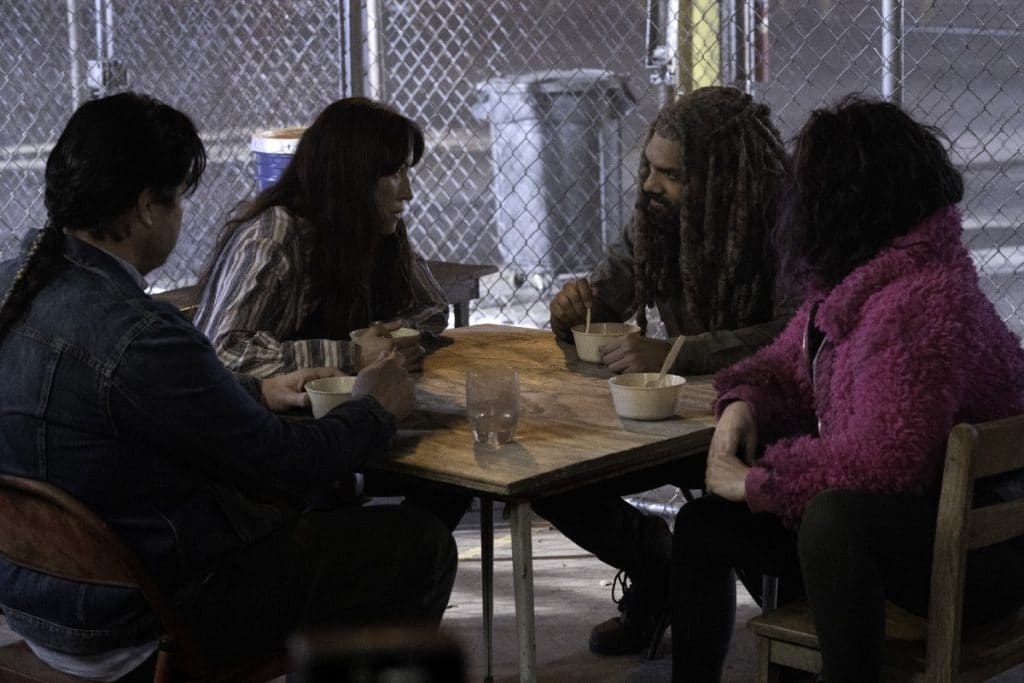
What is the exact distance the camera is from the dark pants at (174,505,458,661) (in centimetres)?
219

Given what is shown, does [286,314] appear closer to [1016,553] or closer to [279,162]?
[1016,553]

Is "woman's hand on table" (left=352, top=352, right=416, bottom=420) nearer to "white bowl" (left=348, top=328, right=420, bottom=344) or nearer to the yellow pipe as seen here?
"white bowl" (left=348, top=328, right=420, bottom=344)

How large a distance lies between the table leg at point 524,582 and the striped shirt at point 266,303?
2.40 ft

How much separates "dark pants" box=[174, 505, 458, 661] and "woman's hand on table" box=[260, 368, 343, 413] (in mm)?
352

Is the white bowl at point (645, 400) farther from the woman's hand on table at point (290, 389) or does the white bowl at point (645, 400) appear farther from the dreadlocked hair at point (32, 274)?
the dreadlocked hair at point (32, 274)

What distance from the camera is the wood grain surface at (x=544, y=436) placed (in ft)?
7.51

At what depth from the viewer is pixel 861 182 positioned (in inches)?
91.4

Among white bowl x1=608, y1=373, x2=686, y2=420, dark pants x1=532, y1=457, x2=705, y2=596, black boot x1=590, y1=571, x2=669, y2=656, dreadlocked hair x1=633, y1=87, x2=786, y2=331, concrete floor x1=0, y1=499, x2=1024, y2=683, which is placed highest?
dreadlocked hair x1=633, y1=87, x2=786, y2=331

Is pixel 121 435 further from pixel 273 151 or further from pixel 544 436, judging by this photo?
pixel 273 151

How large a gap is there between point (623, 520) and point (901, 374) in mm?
1236

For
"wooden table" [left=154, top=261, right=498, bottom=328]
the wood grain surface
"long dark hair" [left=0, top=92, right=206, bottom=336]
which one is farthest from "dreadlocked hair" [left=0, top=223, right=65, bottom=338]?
"wooden table" [left=154, top=261, right=498, bottom=328]

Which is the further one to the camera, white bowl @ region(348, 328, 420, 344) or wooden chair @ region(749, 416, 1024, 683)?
white bowl @ region(348, 328, 420, 344)

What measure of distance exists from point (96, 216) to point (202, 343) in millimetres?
272

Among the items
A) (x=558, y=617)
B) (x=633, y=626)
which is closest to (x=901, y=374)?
(x=633, y=626)
